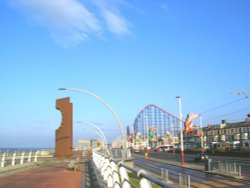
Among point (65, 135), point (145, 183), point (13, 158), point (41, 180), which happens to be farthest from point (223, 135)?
point (145, 183)

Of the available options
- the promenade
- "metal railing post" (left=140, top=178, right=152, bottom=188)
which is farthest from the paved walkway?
"metal railing post" (left=140, top=178, right=152, bottom=188)

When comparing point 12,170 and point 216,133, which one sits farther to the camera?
point 216,133

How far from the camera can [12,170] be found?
2559 centimetres

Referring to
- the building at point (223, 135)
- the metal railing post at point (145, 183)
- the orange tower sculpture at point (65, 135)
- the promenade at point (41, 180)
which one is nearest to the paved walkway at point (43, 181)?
the promenade at point (41, 180)

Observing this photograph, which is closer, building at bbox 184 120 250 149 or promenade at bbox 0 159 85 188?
promenade at bbox 0 159 85 188

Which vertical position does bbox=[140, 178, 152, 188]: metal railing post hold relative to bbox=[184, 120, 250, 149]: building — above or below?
below

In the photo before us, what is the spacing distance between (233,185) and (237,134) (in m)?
122

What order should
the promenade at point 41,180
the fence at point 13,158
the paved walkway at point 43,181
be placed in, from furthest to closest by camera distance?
the fence at point 13,158 → the promenade at point 41,180 → the paved walkway at point 43,181

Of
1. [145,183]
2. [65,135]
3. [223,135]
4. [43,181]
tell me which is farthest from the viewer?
[223,135]

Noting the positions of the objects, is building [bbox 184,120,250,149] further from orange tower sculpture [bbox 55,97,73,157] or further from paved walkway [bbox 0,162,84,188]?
paved walkway [bbox 0,162,84,188]

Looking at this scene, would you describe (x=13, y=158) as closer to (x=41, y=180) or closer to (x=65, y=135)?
(x=41, y=180)

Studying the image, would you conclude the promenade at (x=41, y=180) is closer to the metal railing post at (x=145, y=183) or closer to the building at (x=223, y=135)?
the metal railing post at (x=145, y=183)

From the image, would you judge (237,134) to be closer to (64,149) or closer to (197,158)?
(197,158)

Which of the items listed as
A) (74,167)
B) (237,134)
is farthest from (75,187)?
(237,134)
